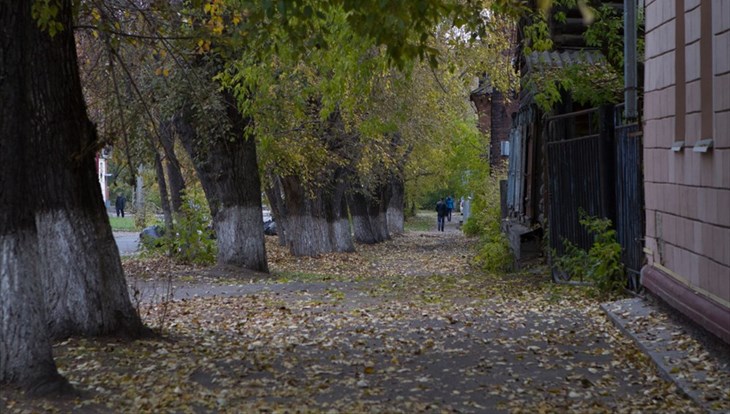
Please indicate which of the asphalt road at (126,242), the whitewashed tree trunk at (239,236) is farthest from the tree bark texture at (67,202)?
the asphalt road at (126,242)

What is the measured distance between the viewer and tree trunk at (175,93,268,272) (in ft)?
67.1

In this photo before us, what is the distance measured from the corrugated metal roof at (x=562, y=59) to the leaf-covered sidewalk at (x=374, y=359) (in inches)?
161

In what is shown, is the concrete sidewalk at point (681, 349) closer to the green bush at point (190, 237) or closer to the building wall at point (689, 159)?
the building wall at point (689, 159)

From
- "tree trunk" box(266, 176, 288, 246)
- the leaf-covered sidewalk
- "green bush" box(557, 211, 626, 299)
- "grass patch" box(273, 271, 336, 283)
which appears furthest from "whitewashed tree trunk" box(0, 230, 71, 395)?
"tree trunk" box(266, 176, 288, 246)

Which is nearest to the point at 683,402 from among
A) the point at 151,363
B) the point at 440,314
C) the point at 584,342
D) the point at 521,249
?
the point at 584,342

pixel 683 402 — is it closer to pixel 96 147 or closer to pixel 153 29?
pixel 96 147

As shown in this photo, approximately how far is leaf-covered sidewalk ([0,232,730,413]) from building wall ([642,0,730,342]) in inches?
29.9

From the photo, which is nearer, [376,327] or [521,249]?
[376,327]

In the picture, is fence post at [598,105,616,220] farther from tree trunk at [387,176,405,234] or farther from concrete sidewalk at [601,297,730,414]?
tree trunk at [387,176,405,234]

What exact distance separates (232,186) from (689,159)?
1212 cm

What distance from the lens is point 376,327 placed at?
11859 mm

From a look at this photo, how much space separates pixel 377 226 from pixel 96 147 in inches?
1408

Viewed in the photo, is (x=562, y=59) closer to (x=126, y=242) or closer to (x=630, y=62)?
(x=630, y=62)

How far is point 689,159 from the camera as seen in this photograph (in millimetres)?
9750
